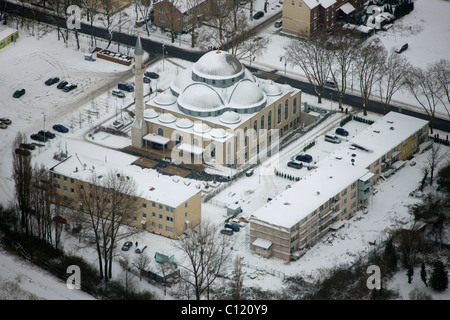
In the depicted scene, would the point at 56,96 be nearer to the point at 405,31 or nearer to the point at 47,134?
the point at 47,134

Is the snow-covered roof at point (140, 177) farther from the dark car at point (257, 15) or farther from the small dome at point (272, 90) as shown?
the dark car at point (257, 15)

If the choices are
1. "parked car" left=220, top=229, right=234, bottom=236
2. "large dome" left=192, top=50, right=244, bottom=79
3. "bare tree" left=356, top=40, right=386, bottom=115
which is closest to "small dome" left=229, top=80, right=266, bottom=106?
"large dome" left=192, top=50, right=244, bottom=79

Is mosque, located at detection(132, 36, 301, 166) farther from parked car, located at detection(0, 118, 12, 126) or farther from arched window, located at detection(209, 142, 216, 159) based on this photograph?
parked car, located at detection(0, 118, 12, 126)

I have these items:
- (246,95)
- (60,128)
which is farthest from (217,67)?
(60,128)

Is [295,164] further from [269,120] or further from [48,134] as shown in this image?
[48,134]

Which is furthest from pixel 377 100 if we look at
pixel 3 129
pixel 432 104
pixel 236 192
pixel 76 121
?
pixel 3 129

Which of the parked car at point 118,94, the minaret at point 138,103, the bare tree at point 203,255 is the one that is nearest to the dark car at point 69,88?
the parked car at point 118,94
